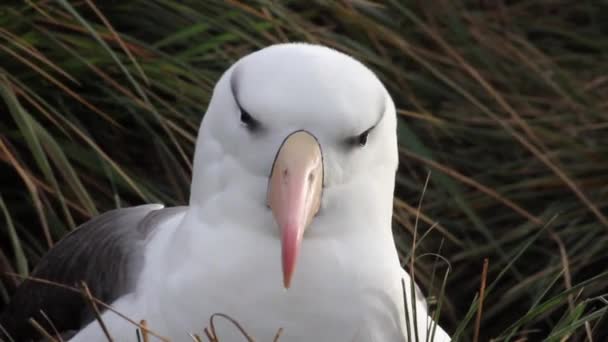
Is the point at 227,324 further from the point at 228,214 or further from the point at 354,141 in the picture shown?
the point at 354,141

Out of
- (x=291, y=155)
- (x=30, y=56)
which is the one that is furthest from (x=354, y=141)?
(x=30, y=56)

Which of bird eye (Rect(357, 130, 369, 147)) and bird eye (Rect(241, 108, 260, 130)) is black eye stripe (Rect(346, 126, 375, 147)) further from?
bird eye (Rect(241, 108, 260, 130))

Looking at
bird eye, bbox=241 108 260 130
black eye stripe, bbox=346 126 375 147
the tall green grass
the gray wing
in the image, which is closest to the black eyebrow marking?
bird eye, bbox=241 108 260 130

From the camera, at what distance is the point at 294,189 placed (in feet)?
7.59

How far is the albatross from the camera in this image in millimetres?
2369

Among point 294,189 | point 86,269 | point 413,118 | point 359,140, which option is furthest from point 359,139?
point 413,118

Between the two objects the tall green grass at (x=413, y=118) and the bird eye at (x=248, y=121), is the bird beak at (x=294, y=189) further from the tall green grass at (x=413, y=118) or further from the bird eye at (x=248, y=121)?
the tall green grass at (x=413, y=118)

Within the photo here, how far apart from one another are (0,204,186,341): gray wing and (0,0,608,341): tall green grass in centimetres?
20

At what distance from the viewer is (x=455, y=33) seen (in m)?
4.80

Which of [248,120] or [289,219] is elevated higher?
[248,120]

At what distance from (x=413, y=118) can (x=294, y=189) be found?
7.35ft

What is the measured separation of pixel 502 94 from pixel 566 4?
858 mm

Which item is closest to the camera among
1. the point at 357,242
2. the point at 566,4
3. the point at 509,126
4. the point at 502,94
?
the point at 357,242

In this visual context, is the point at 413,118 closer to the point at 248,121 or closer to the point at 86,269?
the point at 86,269
